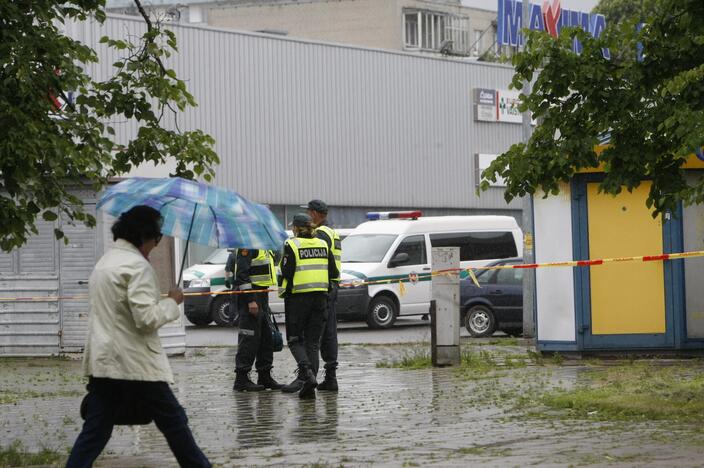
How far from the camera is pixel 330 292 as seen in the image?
44.9ft

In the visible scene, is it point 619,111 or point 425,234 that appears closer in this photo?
point 619,111

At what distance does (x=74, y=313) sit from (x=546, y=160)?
33.9 feet

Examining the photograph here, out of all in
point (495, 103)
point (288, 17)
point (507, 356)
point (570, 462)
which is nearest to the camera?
point (570, 462)

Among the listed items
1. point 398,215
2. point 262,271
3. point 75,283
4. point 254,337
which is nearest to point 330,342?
point 254,337

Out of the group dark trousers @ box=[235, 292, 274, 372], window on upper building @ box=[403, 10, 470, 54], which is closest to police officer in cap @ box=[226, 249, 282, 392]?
dark trousers @ box=[235, 292, 274, 372]

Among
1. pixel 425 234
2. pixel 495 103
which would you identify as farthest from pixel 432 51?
pixel 425 234

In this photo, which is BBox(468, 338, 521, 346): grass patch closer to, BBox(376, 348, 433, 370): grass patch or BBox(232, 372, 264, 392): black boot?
BBox(376, 348, 433, 370): grass patch

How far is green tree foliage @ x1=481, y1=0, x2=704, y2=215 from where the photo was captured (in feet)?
35.4

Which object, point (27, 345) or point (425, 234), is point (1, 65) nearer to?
point (27, 345)

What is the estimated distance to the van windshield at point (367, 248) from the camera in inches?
1067

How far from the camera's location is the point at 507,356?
17500 mm

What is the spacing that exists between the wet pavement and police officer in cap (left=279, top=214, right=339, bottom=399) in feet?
1.43

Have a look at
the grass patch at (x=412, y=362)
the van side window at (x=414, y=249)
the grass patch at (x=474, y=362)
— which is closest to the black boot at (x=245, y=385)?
the grass patch at (x=474, y=362)

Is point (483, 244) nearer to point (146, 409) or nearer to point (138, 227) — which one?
point (138, 227)
